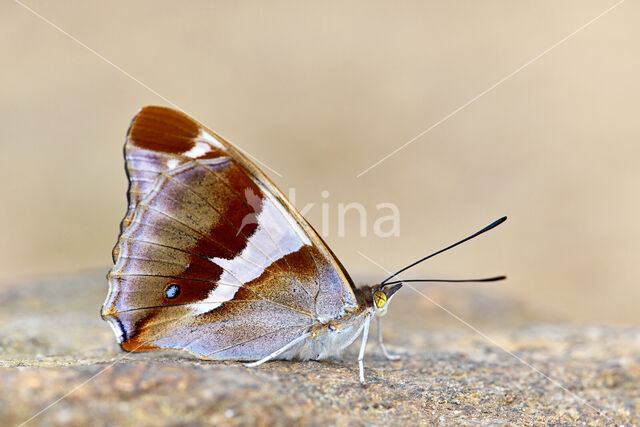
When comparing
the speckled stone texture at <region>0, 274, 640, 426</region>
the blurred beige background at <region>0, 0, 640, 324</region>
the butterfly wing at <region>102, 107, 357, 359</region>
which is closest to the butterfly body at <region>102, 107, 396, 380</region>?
the butterfly wing at <region>102, 107, 357, 359</region>

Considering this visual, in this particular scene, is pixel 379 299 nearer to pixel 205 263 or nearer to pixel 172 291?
pixel 205 263

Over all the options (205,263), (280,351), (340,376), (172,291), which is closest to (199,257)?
(205,263)

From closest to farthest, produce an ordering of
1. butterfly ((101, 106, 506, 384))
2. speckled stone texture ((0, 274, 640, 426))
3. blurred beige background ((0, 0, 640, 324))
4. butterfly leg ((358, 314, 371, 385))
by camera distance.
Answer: speckled stone texture ((0, 274, 640, 426))
butterfly leg ((358, 314, 371, 385))
butterfly ((101, 106, 506, 384))
blurred beige background ((0, 0, 640, 324))

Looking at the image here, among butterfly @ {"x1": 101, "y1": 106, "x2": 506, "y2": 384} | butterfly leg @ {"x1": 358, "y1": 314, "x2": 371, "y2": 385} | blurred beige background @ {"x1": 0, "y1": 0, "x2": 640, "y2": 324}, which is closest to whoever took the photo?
butterfly leg @ {"x1": 358, "y1": 314, "x2": 371, "y2": 385}

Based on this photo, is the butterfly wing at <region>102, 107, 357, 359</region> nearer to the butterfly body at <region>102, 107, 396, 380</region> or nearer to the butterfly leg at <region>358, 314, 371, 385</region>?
Result: the butterfly body at <region>102, 107, 396, 380</region>

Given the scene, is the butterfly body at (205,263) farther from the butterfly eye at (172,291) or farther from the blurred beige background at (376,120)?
the blurred beige background at (376,120)

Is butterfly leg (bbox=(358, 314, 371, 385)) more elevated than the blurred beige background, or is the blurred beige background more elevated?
the blurred beige background
